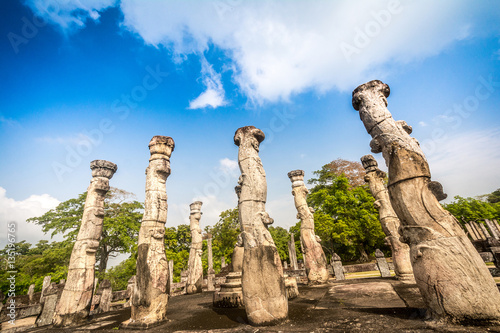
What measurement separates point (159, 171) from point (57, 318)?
4586 millimetres

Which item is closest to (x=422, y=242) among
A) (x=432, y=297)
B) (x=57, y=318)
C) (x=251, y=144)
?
(x=432, y=297)

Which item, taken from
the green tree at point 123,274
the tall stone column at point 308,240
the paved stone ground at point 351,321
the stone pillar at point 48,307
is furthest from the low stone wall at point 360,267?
the green tree at point 123,274

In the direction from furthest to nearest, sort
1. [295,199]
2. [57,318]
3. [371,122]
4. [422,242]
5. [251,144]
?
[295,199]
[57,318]
[251,144]
[371,122]
[422,242]

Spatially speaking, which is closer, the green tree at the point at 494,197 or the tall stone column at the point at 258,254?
the tall stone column at the point at 258,254

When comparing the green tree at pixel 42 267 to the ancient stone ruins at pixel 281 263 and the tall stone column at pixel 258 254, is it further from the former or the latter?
the tall stone column at pixel 258 254

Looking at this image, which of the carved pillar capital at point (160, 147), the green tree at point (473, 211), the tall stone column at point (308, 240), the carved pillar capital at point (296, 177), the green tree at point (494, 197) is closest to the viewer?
the carved pillar capital at point (160, 147)

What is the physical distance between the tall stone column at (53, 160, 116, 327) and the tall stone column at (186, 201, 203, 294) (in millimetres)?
5206

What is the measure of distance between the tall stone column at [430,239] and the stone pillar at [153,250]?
4.78 m

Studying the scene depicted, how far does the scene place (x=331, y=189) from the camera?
967 inches

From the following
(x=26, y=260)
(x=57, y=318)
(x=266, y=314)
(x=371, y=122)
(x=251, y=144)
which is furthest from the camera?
(x=26, y=260)

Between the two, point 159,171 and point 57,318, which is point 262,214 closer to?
point 159,171

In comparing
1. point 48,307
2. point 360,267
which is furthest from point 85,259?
point 360,267

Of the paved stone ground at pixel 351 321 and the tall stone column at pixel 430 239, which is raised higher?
the tall stone column at pixel 430 239

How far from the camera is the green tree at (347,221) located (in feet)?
66.4
